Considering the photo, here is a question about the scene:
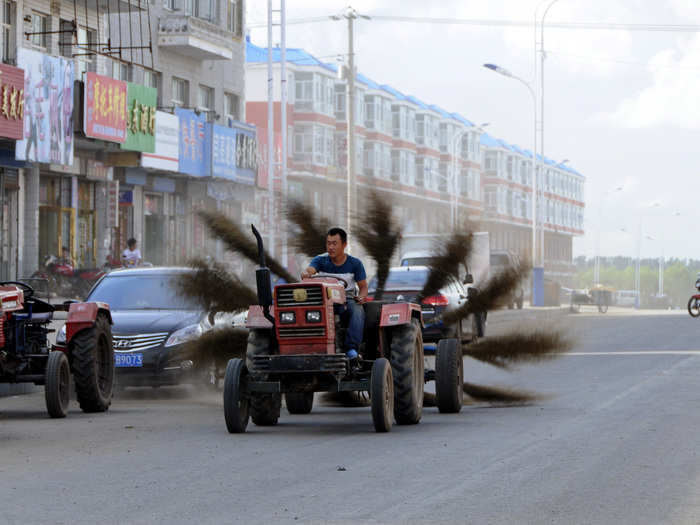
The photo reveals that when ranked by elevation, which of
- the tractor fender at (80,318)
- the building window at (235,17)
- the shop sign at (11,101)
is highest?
the building window at (235,17)

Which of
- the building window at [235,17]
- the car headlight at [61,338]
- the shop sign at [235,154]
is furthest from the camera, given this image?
the building window at [235,17]

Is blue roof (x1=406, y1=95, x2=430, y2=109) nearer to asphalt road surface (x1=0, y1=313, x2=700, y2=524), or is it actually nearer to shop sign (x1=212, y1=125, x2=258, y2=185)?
shop sign (x1=212, y1=125, x2=258, y2=185)

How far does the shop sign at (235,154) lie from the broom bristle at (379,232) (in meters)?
32.4

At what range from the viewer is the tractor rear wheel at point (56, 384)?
13.6 m

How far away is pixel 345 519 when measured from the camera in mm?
7328

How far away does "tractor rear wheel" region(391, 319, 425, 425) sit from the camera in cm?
1241

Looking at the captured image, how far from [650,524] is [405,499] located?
1447 mm

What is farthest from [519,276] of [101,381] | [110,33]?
[110,33]

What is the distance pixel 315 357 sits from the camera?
11852mm

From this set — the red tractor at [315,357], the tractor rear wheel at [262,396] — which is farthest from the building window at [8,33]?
the red tractor at [315,357]

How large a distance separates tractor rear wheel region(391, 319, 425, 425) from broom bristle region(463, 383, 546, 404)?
8.01 feet

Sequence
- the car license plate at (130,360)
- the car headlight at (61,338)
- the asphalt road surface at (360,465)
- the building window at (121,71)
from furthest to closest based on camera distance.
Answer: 1. the building window at (121,71)
2. the car license plate at (130,360)
3. the car headlight at (61,338)
4. the asphalt road surface at (360,465)

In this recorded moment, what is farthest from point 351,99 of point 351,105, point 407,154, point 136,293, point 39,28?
point 407,154

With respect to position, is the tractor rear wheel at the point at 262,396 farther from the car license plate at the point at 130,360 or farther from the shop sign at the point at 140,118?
the shop sign at the point at 140,118
